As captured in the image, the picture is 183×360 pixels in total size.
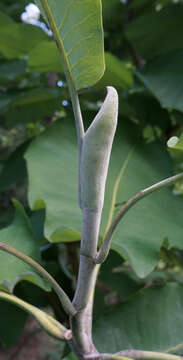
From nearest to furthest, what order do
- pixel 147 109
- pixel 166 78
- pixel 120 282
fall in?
pixel 166 78 < pixel 147 109 < pixel 120 282

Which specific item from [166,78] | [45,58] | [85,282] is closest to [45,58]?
[45,58]

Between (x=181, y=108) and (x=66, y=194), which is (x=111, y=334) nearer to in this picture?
(x=66, y=194)

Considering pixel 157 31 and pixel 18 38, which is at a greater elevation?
pixel 18 38

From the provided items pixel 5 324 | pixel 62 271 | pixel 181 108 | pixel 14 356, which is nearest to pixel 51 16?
pixel 181 108

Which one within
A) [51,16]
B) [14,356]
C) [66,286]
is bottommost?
[14,356]

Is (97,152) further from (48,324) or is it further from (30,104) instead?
(30,104)

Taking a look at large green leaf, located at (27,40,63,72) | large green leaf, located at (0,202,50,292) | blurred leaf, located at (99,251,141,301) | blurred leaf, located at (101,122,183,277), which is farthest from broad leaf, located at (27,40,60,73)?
blurred leaf, located at (99,251,141,301)

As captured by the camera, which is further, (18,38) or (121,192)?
(18,38)
